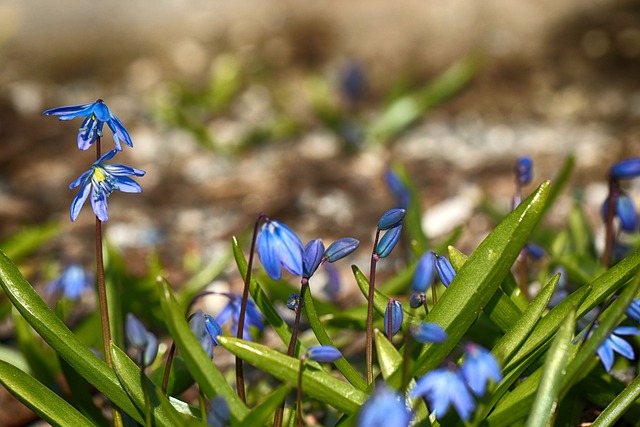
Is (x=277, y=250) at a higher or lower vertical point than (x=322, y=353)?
higher

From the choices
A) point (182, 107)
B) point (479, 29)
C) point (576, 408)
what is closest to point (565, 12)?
point (479, 29)

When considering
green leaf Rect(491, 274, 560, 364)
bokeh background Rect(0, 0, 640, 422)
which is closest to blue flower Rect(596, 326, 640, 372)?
green leaf Rect(491, 274, 560, 364)

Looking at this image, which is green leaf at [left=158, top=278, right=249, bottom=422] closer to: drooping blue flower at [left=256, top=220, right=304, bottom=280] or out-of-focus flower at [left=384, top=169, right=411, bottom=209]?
drooping blue flower at [left=256, top=220, right=304, bottom=280]

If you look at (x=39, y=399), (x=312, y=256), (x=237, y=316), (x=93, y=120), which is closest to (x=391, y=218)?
(x=312, y=256)

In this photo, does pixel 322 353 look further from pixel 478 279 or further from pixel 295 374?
pixel 478 279

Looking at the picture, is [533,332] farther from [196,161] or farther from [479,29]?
[479,29]

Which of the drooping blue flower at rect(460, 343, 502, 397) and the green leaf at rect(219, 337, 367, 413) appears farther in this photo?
the green leaf at rect(219, 337, 367, 413)
